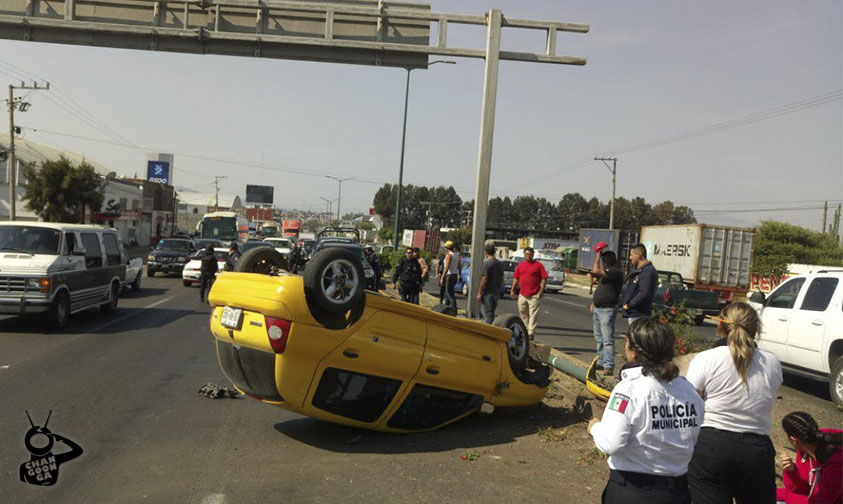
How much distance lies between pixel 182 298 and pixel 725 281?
22.6 metres

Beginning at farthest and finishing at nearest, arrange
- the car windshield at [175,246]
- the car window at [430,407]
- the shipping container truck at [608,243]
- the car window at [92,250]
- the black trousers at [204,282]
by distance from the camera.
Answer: the shipping container truck at [608,243] < the car windshield at [175,246] < the black trousers at [204,282] < the car window at [92,250] < the car window at [430,407]

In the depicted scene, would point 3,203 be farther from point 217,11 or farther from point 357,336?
point 357,336

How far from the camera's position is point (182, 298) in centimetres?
1858

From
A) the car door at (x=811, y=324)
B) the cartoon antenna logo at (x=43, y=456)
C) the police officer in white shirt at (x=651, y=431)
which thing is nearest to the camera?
the police officer in white shirt at (x=651, y=431)

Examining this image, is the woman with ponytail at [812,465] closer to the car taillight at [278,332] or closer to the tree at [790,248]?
the car taillight at [278,332]

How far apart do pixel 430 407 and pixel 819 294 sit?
7113 millimetres

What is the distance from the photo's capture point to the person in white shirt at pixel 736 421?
3.44m

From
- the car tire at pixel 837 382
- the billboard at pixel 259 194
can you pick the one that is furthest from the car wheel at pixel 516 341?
the billboard at pixel 259 194

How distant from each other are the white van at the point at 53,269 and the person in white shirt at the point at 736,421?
36.9ft

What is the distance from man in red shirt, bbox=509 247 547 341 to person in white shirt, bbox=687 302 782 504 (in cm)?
742

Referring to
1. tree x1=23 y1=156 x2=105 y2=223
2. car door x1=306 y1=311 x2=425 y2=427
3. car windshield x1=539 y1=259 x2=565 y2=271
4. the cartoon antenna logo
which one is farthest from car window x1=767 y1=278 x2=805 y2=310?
tree x1=23 y1=156 x2=105 y2=223

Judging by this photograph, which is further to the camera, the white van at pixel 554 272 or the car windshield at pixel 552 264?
the car windshield at pixel 552 264

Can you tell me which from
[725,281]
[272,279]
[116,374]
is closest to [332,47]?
[116,374]

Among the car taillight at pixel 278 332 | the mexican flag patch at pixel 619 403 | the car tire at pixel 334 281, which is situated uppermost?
the car tire at pixel 334 281
